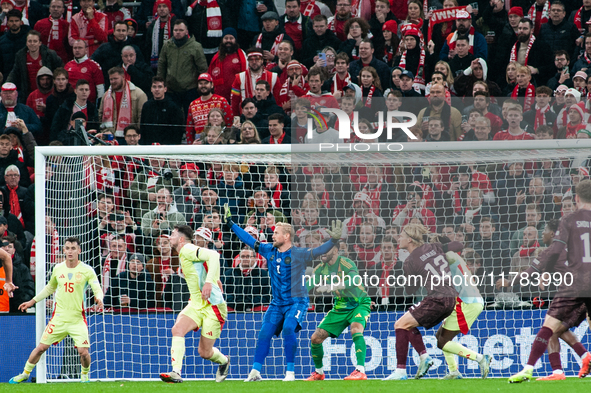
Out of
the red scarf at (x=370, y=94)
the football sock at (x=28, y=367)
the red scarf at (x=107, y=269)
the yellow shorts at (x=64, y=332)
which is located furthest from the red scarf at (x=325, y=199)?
the football sock at (x=28, y=367)

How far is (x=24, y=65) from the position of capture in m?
13.3

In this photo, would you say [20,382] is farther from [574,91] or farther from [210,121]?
[574,91]

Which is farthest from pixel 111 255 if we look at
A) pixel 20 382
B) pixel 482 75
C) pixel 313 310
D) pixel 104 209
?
pixel 482 75

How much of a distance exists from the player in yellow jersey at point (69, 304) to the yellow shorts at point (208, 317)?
106cm

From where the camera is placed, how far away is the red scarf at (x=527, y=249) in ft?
31.6

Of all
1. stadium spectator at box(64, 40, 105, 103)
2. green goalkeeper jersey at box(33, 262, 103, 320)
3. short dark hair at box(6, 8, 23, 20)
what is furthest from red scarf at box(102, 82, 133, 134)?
green goalkeeper jersey at box(33, 262, 103, 320)

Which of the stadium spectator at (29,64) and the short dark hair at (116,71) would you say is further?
the stadium spectator at (29,64)

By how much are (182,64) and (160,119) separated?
1406 mm

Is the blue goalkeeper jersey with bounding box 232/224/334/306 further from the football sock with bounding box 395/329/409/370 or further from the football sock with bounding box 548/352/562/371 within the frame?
the football sock with bounding box 548/352/562/371

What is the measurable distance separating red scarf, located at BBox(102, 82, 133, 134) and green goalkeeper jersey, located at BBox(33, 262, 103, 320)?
375 centimetres

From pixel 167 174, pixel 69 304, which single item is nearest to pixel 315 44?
pixel 167 174

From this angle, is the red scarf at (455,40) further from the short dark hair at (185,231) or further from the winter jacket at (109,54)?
the short dark hair at (185,231)

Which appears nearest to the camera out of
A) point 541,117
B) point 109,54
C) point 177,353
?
point 177,353

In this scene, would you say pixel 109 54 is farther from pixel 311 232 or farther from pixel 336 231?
pixel 336 231
